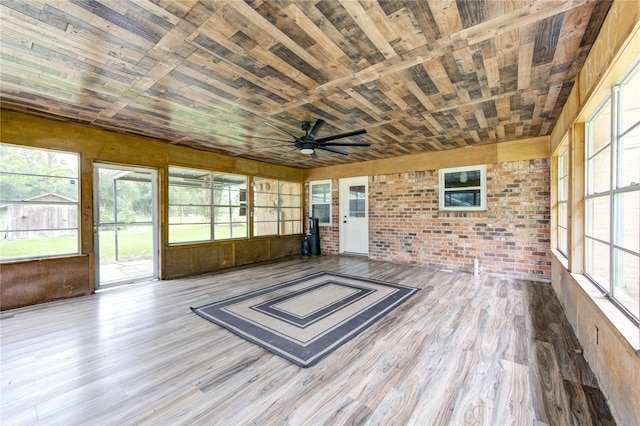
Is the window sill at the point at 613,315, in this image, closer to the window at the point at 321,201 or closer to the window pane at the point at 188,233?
the window at the point at 321,201

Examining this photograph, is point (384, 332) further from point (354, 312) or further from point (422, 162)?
point (422, 162)

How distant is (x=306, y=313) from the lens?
317 cm

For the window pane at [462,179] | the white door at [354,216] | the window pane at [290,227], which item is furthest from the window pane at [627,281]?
the window pane at [290,227]

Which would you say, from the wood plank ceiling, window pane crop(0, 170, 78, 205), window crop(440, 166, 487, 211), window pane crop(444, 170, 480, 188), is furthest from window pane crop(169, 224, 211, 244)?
window pane crop(444, 170, 480, 188)

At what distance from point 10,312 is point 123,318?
1579 millimetres

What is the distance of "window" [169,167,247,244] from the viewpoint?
518cm

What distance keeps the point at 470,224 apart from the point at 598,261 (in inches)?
112

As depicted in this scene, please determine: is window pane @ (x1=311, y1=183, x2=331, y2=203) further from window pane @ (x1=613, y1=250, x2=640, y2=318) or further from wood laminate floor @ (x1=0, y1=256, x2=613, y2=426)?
window pane @ (x1=613, y1=250, x2=640, y2=318)

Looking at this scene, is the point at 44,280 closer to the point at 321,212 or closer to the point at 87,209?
the point at 87,209

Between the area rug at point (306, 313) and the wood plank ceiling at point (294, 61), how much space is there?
97.5 inches

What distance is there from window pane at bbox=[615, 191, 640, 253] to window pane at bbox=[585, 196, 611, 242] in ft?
1.14

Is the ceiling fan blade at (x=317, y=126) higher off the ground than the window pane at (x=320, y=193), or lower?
higher

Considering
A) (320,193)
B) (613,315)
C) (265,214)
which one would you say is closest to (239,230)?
(265,214)

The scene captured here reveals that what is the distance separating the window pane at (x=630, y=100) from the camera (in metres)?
1.68
